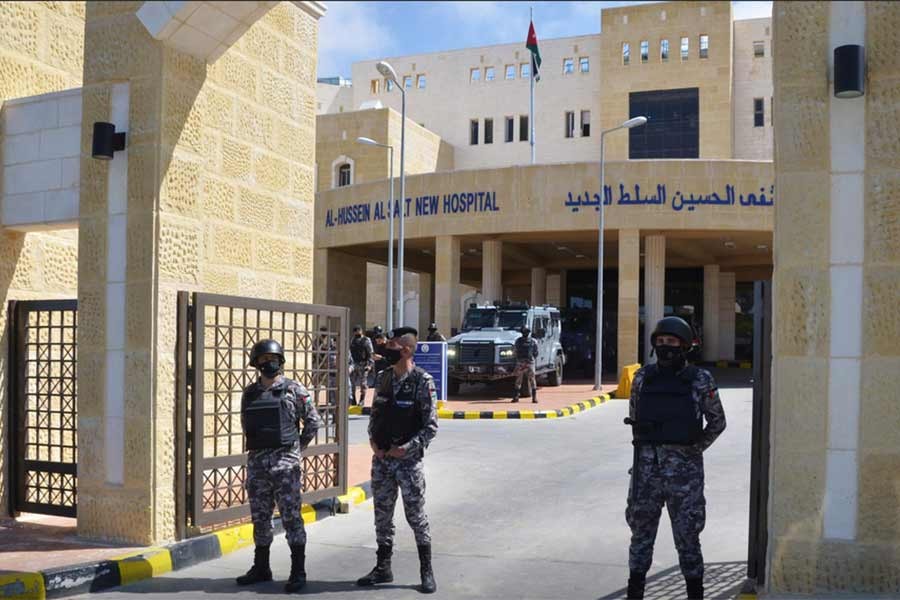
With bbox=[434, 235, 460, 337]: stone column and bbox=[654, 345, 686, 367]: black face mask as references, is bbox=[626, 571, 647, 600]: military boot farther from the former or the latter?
bbox=[434, 235, 460, 337]: stone column

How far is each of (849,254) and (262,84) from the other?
17.1 feet

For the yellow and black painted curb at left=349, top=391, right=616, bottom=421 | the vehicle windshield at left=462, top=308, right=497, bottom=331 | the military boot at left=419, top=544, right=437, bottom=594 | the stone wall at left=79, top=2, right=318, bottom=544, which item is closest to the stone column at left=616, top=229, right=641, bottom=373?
the vehicle windshield at left=462, top=308, right=497, bottom=331

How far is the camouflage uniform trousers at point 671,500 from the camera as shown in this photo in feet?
17.5

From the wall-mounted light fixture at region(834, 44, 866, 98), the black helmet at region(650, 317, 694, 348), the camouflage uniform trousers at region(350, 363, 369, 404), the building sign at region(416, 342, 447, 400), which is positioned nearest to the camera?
the wall-mounted light fixture at region(834, 44, 866, 98)

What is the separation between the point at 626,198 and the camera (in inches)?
1109

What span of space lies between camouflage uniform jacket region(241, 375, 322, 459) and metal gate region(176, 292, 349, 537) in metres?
0.89

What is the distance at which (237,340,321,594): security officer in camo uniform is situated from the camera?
6.14 m

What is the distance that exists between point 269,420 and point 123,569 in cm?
147

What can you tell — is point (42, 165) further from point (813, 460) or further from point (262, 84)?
point (813, 460)

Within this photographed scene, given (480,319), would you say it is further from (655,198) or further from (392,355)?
(392,355)

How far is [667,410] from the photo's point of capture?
534 centimetres

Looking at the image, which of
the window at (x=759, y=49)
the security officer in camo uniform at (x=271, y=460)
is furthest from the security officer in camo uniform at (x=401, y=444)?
the window at (x=759, y=49)

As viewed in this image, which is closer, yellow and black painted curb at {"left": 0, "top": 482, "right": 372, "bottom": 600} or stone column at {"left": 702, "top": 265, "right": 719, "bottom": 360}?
yellow and black painted curb at {"left": 0, "top": 482, "right": 372, "bottom": 600}

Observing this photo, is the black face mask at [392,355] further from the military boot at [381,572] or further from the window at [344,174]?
the window at [344,174]
